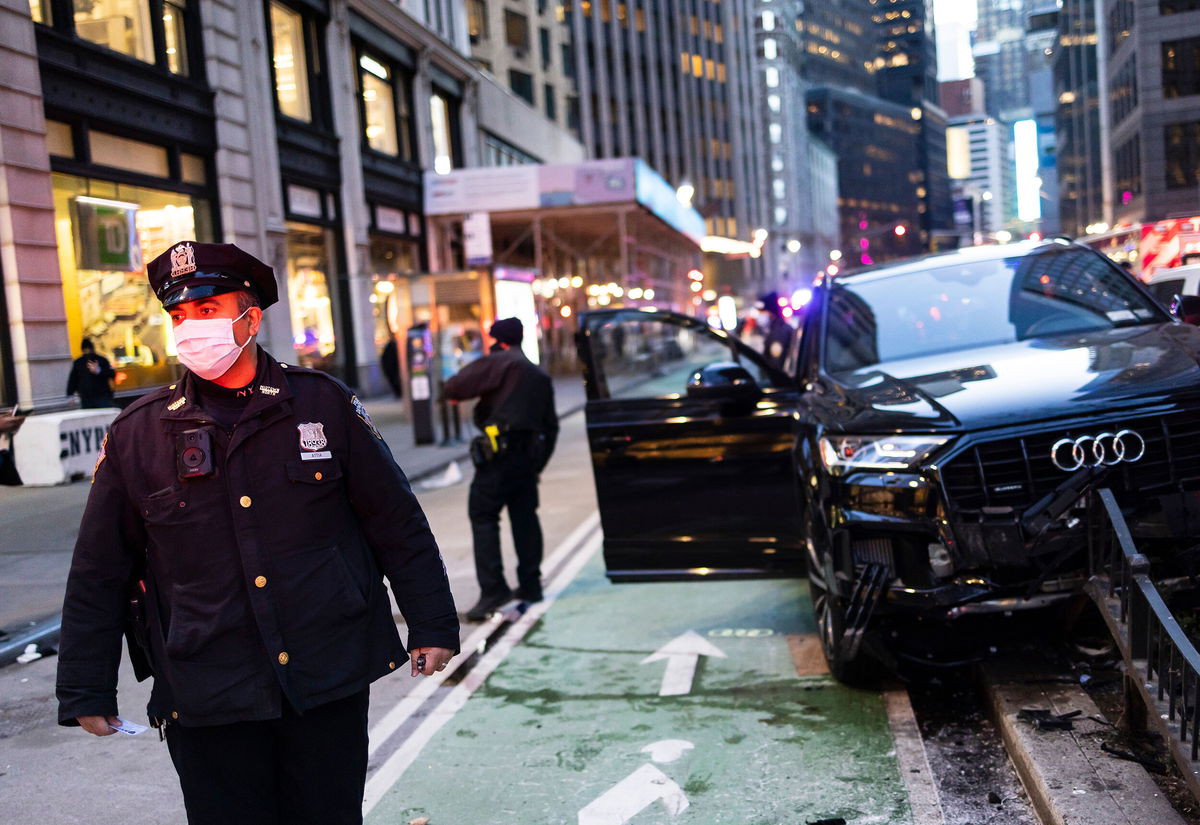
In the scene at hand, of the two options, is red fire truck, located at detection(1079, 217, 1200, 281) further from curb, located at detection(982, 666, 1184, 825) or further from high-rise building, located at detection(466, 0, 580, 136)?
high-rise building, located at detection(466, 0, 580, 136)

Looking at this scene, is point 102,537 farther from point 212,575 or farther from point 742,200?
point 742,200

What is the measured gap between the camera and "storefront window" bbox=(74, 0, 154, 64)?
17.4 meters

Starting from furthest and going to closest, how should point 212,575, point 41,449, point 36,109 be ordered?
point 36,109
point 41,449
point 212,575

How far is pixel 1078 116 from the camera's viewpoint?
301 feet

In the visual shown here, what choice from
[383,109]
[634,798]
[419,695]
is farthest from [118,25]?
[634,798]

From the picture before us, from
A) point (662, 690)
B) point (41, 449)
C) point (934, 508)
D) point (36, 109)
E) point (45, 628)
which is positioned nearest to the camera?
point (934, 508)

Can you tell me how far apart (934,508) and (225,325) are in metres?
2.99

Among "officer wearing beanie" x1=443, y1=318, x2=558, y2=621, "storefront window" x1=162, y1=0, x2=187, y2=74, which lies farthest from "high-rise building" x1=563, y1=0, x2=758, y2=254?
"officer wearing beanie" x1=443, y1=318, x2=558, y2=621

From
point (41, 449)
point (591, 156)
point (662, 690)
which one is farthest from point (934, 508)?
point (591, 156)

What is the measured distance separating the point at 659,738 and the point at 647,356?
3.42m

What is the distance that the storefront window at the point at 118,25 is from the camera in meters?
17.4

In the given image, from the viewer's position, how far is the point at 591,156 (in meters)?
80.7

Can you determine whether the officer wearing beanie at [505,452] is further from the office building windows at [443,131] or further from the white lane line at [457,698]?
the office building windows at [443,131]

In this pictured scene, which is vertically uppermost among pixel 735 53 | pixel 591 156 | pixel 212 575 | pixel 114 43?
pixel 735 53
